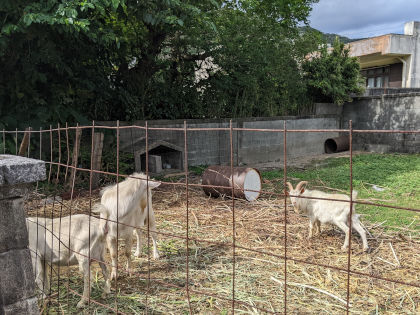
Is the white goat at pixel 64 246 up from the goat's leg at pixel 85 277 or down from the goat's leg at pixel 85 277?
up

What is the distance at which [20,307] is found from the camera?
8.36 feet

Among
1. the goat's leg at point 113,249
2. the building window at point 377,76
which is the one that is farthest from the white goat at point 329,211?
the building window at point 377,76

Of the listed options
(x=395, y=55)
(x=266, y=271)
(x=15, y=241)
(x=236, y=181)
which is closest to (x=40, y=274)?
(x=15, y=241)

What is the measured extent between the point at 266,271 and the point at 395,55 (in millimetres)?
20787

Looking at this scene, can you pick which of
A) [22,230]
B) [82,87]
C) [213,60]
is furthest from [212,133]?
[22,230]

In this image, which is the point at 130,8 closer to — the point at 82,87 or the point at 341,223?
the point at 82,87

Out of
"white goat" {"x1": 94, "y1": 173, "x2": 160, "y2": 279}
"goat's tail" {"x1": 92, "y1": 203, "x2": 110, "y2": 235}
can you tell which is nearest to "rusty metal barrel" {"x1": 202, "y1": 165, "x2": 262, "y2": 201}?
"white goat" {"x1": 94, "y1": 173, "x2": 160, "y2": 279}

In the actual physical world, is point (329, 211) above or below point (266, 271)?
above

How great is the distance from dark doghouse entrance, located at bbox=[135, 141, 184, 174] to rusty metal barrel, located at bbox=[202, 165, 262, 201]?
2228 mm

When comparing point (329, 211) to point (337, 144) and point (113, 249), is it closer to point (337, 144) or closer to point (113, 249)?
point (113, 249)

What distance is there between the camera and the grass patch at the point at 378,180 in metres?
6.45

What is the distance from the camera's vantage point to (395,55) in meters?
21.2

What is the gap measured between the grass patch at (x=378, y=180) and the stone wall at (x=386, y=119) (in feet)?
6.21

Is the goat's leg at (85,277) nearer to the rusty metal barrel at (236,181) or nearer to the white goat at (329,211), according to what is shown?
the white goat at (329,211)
